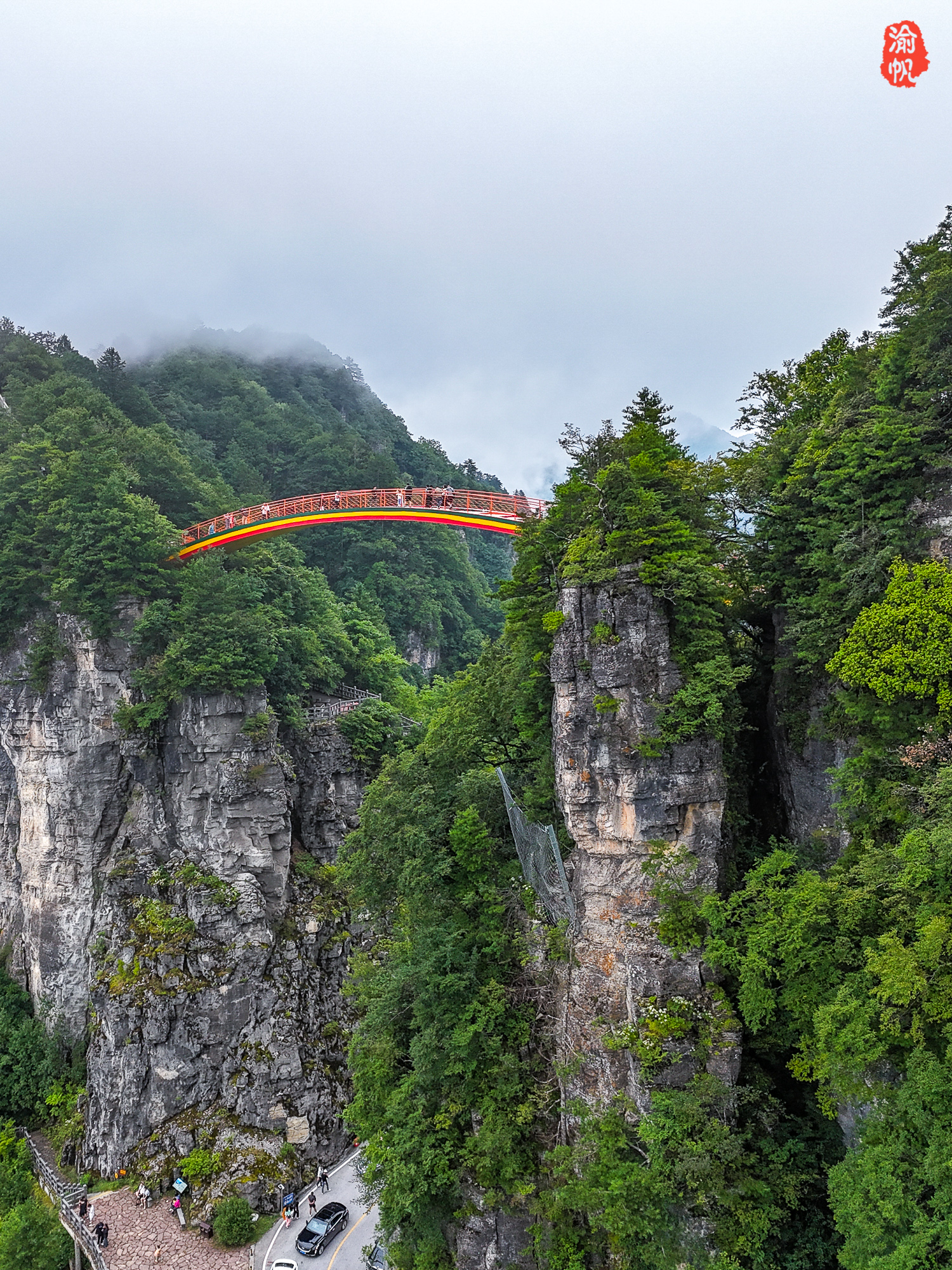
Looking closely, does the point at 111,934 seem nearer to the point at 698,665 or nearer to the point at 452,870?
the point at 452,870

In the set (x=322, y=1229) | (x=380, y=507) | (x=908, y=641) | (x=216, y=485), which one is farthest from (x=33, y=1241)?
(x=216, y=485)

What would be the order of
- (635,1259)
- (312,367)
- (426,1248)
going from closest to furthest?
(635,1259) < (426,1248) < (312,367)

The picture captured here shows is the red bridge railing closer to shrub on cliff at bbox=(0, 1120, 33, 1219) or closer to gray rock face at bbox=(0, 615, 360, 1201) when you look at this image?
gray rock face at bbox=(0, 615, 360, 1201)

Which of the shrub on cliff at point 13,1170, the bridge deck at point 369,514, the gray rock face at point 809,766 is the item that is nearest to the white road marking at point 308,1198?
the shrub on cliff at point 13,1170

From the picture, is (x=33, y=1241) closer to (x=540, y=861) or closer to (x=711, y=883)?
(x=540, y=861)

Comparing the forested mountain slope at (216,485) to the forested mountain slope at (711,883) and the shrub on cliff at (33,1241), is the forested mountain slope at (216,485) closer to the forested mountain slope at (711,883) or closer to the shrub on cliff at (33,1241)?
the forested mountain slope at (711,883)

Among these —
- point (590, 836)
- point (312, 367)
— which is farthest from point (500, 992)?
point (312, 367)

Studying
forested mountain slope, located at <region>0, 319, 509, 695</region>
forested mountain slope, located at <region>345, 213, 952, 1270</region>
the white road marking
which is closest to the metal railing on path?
the white road marking
